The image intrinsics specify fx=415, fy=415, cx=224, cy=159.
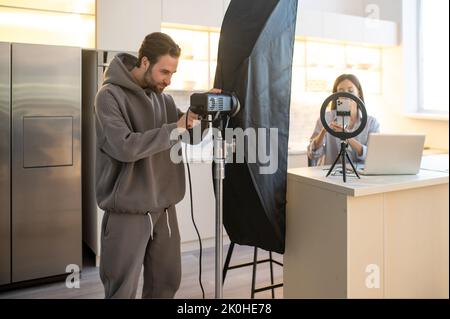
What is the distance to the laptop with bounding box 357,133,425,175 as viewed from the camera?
5.20 feet

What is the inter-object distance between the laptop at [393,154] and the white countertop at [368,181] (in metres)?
0.03

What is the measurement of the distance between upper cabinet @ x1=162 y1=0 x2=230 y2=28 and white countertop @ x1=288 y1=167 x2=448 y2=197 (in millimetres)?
2277

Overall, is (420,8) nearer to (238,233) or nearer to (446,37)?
(446,37)

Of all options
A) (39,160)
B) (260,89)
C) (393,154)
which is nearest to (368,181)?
(393,154)

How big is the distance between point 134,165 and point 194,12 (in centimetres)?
234

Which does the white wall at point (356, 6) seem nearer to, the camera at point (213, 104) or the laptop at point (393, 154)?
the laptop at point (393, 154)

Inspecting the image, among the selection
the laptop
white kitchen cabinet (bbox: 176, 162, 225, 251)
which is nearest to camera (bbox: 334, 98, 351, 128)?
the laptop

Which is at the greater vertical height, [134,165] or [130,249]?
[134,165]

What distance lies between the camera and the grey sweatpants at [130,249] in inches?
63.4

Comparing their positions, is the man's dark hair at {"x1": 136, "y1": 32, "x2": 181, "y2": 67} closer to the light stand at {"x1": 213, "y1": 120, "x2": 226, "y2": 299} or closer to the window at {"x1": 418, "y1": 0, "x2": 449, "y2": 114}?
the light stand at {"x1": 213, "y1": 120, "x2": 226, "y2": 299}

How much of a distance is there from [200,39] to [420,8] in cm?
265

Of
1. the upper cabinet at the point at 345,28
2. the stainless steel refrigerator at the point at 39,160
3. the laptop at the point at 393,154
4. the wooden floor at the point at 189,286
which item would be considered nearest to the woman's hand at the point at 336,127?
the laptop at the point at 393,154

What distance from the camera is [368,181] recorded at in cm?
152

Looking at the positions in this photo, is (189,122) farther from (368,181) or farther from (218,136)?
(368,181)
